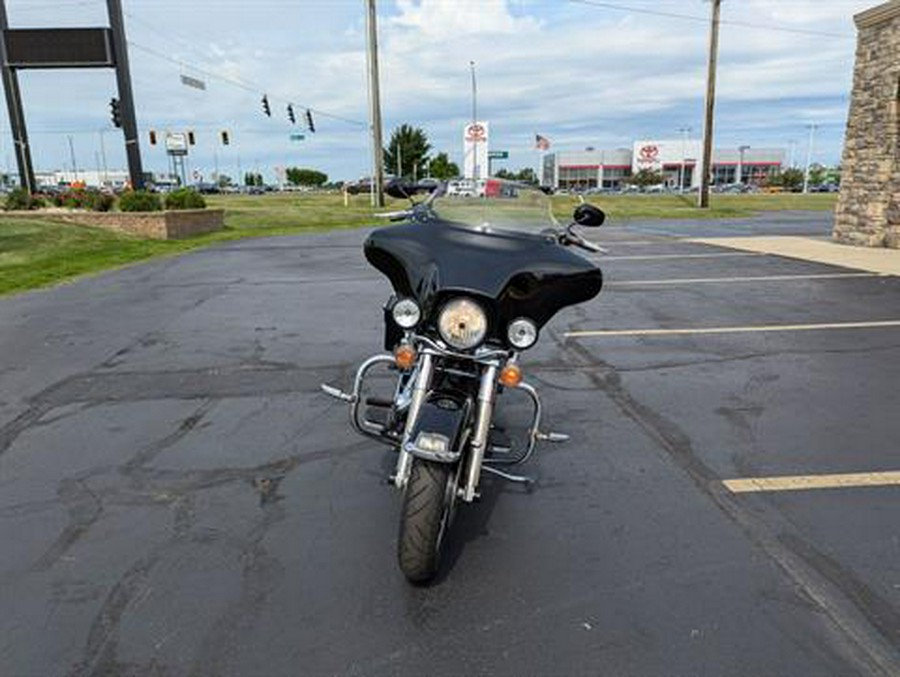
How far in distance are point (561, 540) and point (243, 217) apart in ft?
92.0

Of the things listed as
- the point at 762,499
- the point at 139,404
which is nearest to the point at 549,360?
the point at 762,499

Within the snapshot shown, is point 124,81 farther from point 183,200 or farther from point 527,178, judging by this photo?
point 527,178

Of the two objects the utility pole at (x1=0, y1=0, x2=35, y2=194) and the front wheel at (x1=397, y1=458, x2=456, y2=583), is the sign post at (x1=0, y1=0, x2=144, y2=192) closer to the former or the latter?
the utility pole at (x1=0, y1=0, x2=35, y2=194)

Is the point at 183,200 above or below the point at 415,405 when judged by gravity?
above

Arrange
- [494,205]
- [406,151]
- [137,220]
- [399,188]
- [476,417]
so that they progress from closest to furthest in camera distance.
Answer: [476,417] → [494,205] → [399,188] → [137,220] → [406,151]

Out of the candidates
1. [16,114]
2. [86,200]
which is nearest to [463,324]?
[86,200]

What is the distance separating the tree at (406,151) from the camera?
189 ft

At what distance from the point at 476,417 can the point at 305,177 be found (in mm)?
140749

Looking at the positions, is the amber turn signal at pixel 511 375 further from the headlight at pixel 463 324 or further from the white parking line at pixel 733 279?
the white parking line at pixel 733 279

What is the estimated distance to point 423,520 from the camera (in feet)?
9.11

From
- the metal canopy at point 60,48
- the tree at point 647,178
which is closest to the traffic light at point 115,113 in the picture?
Result: the metal canopy at point 60,48

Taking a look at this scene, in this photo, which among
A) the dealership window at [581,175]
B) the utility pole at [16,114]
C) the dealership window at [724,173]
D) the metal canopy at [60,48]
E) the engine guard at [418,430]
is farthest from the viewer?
the dealership window at [581,175]

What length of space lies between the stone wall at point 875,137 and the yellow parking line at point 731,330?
9.43 m

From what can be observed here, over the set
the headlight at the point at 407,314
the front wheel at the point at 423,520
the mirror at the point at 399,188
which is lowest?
the front wheel at the point at 423,520
